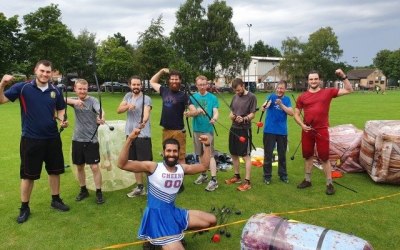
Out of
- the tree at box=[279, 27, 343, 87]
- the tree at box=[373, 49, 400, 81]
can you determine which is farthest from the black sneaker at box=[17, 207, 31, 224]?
the tree at box=[373, 49, 400, 81]

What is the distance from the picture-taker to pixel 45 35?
139 feet

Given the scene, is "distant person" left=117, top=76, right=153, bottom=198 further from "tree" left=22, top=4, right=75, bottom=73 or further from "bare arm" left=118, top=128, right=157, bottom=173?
"tree" left=22, top=4, right=75, bottom=73

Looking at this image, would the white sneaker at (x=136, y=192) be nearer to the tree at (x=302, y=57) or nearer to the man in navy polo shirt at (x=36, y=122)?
the man in navy polo shirt at (x=36, y=122)

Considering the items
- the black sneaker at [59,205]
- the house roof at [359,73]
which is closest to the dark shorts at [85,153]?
the black sneaker at [59,205]

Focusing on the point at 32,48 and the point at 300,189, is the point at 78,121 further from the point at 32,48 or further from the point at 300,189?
the point at 32,48

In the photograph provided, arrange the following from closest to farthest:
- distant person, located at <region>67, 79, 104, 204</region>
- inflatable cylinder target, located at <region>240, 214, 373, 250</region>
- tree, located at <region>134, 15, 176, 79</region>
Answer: inflatable cylinder target, located at <region>240, 214, 373, 250</region> → distant person, located at <region>67, 79, 104, 204</region> → tree, located at <region>134, 15, 176, 79</region>

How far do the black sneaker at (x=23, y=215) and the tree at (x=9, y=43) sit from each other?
124 feet

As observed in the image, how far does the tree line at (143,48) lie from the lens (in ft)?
129

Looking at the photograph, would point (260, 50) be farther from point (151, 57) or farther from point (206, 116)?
point (206, 116)

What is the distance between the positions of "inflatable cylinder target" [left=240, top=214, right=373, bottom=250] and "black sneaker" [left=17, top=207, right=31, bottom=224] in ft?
11.5

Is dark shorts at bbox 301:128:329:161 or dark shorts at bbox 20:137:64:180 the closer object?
dark shorts at bbox 20:137:64:180

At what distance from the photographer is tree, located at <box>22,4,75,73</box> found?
140 ft

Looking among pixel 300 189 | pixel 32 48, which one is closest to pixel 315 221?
pixel 300 189

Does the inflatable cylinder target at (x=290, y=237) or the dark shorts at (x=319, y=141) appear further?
the dark shorts at (x=319, y=141)
